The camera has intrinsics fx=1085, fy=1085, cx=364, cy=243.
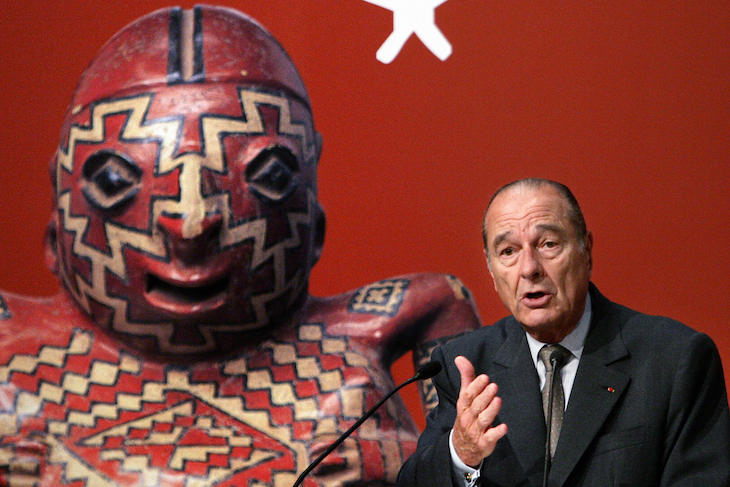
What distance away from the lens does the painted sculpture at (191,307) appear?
2109 mm

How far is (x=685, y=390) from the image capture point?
1.56m

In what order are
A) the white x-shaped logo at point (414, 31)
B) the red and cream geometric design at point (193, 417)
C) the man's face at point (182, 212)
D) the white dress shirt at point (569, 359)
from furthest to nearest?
the white x-shaped logo at point (414, 31), the man's face at point (182, 212), the red and cream geometric design at point (193, 417), the white dress shirt at point (569, 359)

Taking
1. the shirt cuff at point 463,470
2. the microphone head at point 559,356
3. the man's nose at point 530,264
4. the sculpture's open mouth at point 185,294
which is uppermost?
the man's nose at point 530,264

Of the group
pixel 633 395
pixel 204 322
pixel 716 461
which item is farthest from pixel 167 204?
pixel 716 461

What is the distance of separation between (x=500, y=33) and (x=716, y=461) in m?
1.83

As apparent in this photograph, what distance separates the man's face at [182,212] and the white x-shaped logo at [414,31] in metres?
0.85

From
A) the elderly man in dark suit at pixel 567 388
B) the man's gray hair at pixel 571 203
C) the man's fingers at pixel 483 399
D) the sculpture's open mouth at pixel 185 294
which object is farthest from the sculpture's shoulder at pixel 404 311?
the man's fingers at pixel 483 399

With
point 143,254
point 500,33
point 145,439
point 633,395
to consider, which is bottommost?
point 145,439

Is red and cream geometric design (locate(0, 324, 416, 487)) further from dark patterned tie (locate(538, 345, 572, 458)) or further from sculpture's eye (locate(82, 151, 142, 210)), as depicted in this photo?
dark patterned tie (locate(538, 345, 572, 458))

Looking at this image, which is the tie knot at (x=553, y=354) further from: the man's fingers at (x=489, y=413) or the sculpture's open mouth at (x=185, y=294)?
the sculpture's open mouth at (x=185, y=294)

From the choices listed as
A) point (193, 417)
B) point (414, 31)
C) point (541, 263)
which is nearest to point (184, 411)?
point (193, 417)

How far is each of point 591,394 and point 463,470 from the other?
218 millimetres

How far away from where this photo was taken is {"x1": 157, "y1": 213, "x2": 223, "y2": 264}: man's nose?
212 cm

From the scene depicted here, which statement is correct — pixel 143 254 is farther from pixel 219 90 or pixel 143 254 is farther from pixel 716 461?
pixel 716 461
